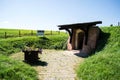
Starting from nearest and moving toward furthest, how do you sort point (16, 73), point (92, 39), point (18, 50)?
1. point (16, 73)
2. point (92, 39)
3. point (18, 50)

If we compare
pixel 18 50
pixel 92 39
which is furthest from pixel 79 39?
pixel 18 50

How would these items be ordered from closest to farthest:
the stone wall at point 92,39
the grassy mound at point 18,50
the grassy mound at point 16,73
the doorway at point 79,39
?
the grassy mound at point 16,73
the grassy mound at point 18,50
the stone wall at point 92,39
the doorway at point 79,39

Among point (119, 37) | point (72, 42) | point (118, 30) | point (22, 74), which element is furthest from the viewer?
point (72, 42)

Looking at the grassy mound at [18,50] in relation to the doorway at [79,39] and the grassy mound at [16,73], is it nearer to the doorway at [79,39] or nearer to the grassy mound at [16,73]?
the grassy mound at [16,73]

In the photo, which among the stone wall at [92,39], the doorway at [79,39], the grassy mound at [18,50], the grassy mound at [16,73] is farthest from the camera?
the doorway at [79,39]

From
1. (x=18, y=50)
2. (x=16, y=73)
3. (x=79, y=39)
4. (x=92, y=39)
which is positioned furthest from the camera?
(x=79, y=39)

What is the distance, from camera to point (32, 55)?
15523 mm

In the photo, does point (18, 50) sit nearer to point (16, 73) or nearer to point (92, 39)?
point (92, 39)

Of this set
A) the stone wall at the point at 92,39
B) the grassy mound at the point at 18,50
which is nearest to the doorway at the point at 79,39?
the grassy mound at the point at 18,50

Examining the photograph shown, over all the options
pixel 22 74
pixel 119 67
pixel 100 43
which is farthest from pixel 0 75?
pixel 100 43

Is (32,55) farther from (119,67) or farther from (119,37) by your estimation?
(119,37)

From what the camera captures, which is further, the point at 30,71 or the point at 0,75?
the point at 30,71

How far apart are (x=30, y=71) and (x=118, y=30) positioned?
39.4 ft

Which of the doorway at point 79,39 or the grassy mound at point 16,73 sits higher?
the doorway at point 79,39
